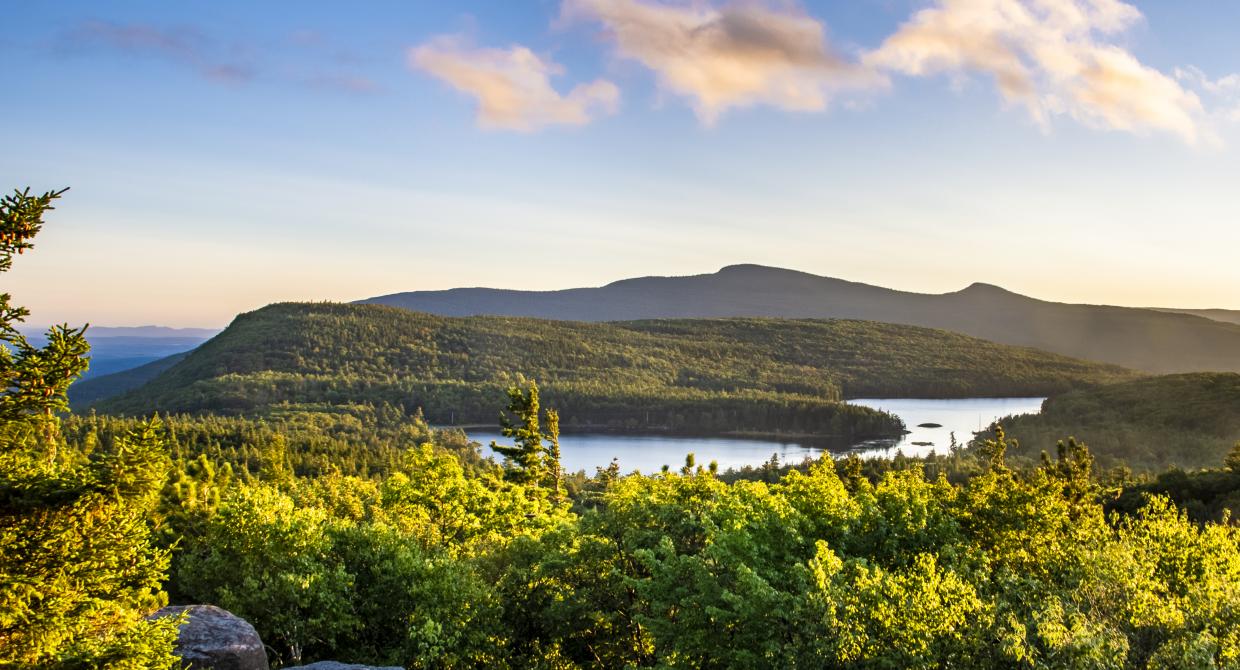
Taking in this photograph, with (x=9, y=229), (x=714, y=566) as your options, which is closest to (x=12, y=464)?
(x=9, y=229)

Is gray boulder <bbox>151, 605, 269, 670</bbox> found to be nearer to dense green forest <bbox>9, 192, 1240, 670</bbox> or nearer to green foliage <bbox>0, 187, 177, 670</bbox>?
dense green forest <bbox>9, 192, 1240, 670</bbox>

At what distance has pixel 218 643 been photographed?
60.6ft

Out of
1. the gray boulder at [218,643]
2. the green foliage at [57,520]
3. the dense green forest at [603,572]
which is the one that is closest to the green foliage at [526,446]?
the dense green forest at [603,572]

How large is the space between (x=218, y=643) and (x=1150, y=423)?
161 m

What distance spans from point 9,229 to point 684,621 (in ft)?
58.0

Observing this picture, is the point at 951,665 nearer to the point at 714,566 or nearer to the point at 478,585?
the point at 714,566

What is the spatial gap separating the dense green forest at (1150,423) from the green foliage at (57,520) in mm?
117847

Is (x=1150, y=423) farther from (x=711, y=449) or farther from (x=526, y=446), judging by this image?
(x=526, y=446)

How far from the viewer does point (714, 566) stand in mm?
22953

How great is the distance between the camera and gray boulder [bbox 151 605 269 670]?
59.0ft

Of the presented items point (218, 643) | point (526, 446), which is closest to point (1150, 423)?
point (526, 446)

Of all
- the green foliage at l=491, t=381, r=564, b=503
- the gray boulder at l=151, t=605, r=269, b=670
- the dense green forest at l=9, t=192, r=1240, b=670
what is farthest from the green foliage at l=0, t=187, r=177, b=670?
the green foliage at l=491, t=381, r=564, b=503

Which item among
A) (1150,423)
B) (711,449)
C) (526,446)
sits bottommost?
(711,449)

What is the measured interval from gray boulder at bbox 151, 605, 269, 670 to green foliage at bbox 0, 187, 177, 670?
22.6 ft
